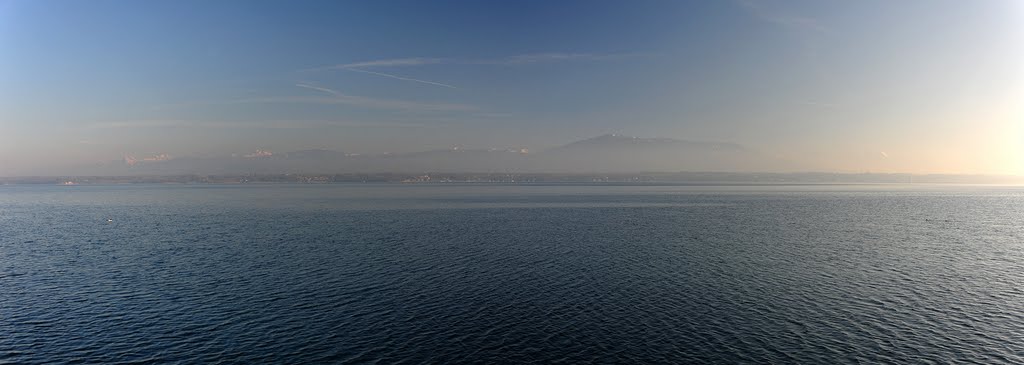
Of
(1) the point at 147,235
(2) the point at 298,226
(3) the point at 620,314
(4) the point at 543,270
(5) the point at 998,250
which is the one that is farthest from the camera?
(2) the point at 298,226

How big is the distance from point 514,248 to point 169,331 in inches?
2463

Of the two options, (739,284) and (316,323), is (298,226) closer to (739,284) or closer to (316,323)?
(316,323)

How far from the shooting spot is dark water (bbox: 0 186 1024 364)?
44.6 m

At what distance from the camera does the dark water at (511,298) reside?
44562mm

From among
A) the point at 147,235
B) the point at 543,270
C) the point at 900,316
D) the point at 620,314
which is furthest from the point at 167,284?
the point at 900,316

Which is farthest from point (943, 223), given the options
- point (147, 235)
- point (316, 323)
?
point (147, 235)

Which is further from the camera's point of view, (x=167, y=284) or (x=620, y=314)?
(x=167, y=284)

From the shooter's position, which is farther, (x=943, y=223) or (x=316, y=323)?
(x=943, y=223)

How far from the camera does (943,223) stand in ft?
498

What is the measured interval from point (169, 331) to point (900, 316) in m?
72.5

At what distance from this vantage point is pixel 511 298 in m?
61.9

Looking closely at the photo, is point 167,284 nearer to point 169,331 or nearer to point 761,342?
point 169,331

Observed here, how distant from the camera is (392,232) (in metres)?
130

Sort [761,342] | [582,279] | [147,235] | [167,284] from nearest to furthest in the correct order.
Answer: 1. [761,342]
2. [167,284]
3. [582,279]
4. [147,235]
